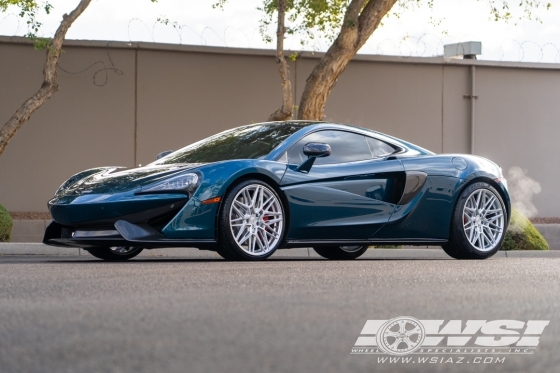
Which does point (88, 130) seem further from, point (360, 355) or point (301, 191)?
point (360, 355)

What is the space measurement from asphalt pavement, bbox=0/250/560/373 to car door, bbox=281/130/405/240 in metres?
1.36

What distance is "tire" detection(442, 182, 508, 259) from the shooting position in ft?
30.7

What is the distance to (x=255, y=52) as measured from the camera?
17.3m

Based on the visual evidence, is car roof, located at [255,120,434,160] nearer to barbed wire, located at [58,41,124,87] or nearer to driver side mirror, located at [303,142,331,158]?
driver side mirror, located at [303,142,331,158]

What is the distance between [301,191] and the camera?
8.35 m

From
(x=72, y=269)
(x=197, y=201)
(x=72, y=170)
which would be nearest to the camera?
(x=72, y=269)

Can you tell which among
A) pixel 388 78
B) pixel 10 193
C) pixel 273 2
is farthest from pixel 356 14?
pixel 10 193

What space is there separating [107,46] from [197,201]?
31.2 ft

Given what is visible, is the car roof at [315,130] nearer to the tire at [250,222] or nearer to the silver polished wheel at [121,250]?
the tire at [250,222]

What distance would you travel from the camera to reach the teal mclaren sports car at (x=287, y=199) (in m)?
7.75

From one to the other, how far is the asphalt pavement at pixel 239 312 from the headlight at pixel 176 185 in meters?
0.88

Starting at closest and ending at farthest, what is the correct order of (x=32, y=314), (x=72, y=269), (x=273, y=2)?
(x=32, y=314) → (x=72, y=269) → (x=273, y=2)

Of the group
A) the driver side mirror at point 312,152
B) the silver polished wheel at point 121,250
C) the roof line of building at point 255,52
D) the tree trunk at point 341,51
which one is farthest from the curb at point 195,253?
the roof line of building at point 255,52

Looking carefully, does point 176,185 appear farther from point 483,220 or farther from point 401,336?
point 401,336
